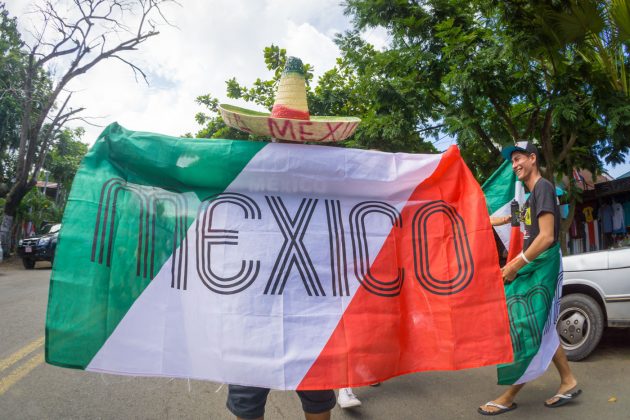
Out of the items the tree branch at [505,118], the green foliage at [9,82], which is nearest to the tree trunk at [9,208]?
the green foliage at [9,82]

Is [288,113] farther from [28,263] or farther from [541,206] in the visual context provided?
[28,263]

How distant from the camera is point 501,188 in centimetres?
395

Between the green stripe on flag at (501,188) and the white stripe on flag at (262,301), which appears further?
the green stripe on flag at (501,188)

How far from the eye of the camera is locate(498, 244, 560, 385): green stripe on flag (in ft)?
10.1

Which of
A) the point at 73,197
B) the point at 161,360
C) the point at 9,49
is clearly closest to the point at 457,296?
the point at 161,360

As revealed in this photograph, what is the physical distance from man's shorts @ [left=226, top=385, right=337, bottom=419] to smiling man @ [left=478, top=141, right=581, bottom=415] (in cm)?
167

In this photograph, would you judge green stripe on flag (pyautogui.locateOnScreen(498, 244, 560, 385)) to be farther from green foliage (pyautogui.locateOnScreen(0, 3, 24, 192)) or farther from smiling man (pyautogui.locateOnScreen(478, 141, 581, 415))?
green foliage (pyautogui.locateOnScreen(0, 3, 24, 192))

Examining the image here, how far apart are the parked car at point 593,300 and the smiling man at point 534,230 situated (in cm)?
130

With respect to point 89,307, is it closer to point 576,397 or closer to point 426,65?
point 576,397

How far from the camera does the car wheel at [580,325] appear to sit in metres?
4.60

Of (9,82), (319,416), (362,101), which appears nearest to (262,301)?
(319,416)

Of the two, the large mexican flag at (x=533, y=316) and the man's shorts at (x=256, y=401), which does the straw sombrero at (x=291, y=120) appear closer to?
the man's shorts at (x=256, y=401)

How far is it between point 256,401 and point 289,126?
1307 mm

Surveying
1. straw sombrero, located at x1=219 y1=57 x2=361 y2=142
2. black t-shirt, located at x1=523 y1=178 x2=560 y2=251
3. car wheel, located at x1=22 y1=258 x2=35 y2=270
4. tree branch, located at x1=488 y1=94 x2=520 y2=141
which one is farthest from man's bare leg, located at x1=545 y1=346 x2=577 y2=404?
car wheel, located at x1=22 y1=258 x2=35 y2=270
